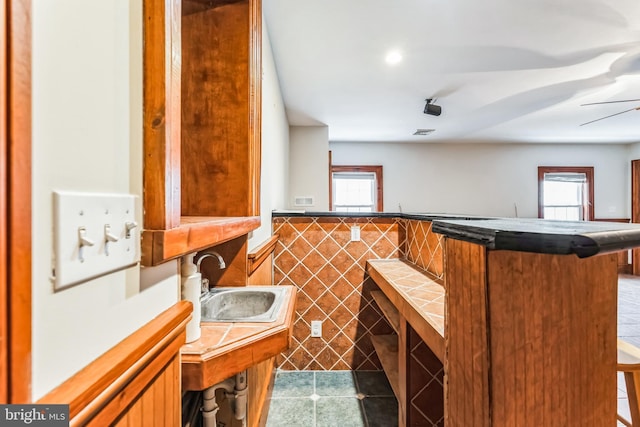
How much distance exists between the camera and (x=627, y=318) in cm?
342

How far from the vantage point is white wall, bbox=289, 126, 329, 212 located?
4250 millimetres

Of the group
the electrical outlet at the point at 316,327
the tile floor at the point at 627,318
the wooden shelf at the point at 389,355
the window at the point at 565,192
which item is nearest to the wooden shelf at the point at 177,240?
the wooden shelf at the point at 389,355

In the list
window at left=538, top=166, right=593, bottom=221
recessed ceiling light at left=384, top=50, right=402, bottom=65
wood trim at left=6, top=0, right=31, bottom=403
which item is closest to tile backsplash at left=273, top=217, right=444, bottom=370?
recessed ceiling light at left=384, top=50, right=402, bottom=65

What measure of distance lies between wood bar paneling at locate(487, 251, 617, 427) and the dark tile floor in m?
1.53

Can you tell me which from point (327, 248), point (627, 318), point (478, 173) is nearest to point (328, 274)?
point (327, 248)

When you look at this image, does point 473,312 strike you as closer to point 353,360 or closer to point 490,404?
point 490,404

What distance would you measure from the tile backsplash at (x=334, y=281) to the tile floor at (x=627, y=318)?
1.60 metres

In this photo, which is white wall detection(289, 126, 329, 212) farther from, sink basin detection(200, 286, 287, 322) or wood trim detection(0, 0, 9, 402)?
wood trim detection(0, 0, 9, 402)

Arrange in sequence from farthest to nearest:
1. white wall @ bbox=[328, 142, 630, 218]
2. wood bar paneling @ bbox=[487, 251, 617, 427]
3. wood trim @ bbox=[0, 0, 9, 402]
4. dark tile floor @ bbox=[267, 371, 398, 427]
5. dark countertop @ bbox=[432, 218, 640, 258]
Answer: white wall @ bbox=[328, 142, 630, 218] → dark tile floor @ bbox=[267, 371, 398, 427] → wood bar paneling @ bbox=[487, 251, 617, 427] → dark countertop @ bbox=[432, 218, 640, 258] → wood trim @ bbox=[0, 0, 9, 402]

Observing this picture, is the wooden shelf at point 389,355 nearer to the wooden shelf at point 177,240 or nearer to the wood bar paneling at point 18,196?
the wooden shelf at point 177,240

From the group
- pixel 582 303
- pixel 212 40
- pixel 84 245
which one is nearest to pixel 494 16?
pixel 212 40

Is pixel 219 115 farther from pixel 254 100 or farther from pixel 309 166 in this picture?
pixel 309 166

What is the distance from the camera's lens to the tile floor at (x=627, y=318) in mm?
2076

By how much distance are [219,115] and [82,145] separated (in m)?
0.99
